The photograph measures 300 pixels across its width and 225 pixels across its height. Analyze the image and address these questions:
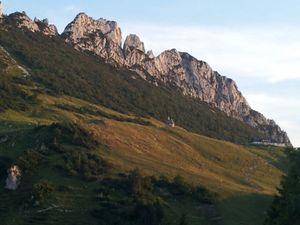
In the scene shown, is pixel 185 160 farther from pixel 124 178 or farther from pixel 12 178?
pixel 12 178

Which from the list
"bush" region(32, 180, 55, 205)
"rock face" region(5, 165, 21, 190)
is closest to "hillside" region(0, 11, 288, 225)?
"bush" region(32, 180, 55, 205)

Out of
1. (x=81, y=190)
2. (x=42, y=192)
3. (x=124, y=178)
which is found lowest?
(x=42, y=192)

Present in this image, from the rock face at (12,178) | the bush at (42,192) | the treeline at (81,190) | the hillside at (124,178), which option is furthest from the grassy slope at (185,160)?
the rock face at (12,178)

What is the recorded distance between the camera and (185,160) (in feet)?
477

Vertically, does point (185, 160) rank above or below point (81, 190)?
above

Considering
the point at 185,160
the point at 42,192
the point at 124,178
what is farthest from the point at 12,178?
the point at 185,160

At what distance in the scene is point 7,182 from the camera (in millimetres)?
110375

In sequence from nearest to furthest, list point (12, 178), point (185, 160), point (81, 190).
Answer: point (81, 190) → point (12, 178) → point (185, 160)

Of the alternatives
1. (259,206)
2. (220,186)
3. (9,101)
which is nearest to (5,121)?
(9,101)

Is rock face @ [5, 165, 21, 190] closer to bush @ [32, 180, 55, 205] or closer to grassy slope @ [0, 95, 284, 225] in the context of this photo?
grassy slope @ [0, 95, 284, 225]

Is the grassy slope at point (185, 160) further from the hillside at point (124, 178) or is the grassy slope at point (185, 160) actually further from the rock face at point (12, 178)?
the rock face at point (12, 178)

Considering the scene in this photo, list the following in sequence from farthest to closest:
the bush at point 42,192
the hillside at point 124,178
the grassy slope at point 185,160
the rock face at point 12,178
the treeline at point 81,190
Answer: the grassy slope at point 185,160, the rock face at point 12,178, the bush at point 42,192, the hillside at point 124,178, the treeline at point 81,190

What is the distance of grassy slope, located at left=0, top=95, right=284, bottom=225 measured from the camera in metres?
112

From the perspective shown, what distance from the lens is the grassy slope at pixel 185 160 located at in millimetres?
111500
